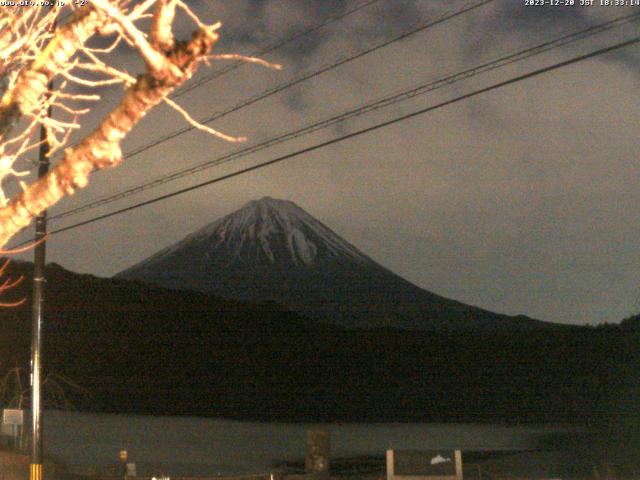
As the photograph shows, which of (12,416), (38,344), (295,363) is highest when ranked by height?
(295,363)

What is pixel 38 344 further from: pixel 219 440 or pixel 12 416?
pixel 219 440

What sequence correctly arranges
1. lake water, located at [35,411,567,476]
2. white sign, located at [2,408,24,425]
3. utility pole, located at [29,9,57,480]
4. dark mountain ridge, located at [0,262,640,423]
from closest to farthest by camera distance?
1. utility pole, located at [29,9,57,480]
2. white sign, located at [2,408,24,425]
3. lake water, located at [35,411,567,476]
4. dark mountain ridge, located at [0,262,640,423]

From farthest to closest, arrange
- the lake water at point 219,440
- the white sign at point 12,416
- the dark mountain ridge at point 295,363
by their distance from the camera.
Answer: the dark mountain ridge at point 295,363
the lake water at point 219,440
the white sign at point 12,416

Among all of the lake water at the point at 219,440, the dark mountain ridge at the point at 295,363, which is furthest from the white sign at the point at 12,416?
the dark mountain ridge at the point at 295,363

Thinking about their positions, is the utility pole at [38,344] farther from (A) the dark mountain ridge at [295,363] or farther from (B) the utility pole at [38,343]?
(A) the dark mountain ridge at [295,363]

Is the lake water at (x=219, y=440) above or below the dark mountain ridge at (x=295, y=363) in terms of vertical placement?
below

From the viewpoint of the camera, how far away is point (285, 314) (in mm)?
156750

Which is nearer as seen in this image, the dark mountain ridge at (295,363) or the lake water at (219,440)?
the lake water at (219,440)

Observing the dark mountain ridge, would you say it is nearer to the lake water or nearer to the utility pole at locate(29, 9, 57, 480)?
the lake water

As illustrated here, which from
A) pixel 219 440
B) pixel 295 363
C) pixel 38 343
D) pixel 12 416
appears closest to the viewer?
pixel 38 343

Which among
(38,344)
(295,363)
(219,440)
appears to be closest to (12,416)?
(38,344)

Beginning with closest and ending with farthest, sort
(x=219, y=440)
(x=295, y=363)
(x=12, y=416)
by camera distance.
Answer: (x=12, y=416), (x=219, y=440), (x=295, y=363)

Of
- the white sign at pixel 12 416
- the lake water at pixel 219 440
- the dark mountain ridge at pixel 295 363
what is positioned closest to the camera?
the white sign at pixel 12 416

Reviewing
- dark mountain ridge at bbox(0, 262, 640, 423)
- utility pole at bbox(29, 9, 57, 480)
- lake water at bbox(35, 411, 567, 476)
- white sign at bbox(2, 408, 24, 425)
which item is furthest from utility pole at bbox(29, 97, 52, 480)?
dark mountain ridge at bbox(0, 262, 640, 423)
